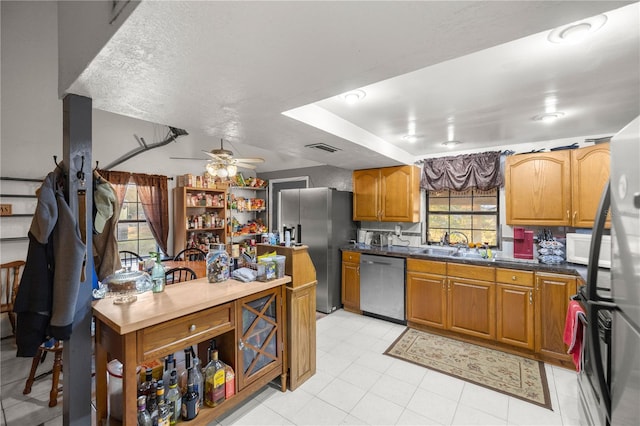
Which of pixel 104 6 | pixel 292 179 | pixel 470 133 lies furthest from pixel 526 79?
pixel 292 179

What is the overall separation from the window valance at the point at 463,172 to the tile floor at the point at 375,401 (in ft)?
7.10

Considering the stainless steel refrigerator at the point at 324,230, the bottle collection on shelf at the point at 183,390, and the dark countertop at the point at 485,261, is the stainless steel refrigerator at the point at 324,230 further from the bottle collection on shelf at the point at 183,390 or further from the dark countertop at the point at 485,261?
the bottle collection on shelf at the point at 183,390

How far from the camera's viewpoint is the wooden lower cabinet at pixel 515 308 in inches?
113

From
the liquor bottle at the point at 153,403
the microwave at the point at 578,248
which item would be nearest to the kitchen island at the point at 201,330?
the liquor bottle at the point at 153,403

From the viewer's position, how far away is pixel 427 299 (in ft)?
11.4

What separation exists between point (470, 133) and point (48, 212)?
3673mm

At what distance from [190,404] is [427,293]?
2.80m

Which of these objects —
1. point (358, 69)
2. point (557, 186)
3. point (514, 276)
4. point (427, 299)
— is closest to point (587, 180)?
point (557, 186)

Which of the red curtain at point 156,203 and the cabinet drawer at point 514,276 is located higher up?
the red curtain at point 156,203

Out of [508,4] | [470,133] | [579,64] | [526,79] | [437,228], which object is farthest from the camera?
[437,228]

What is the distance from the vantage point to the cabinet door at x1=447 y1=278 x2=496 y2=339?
3074mm

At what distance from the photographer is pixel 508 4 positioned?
909 mm

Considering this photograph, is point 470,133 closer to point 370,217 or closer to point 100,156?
point 370,217

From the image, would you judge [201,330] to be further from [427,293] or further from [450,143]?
[450,143]
